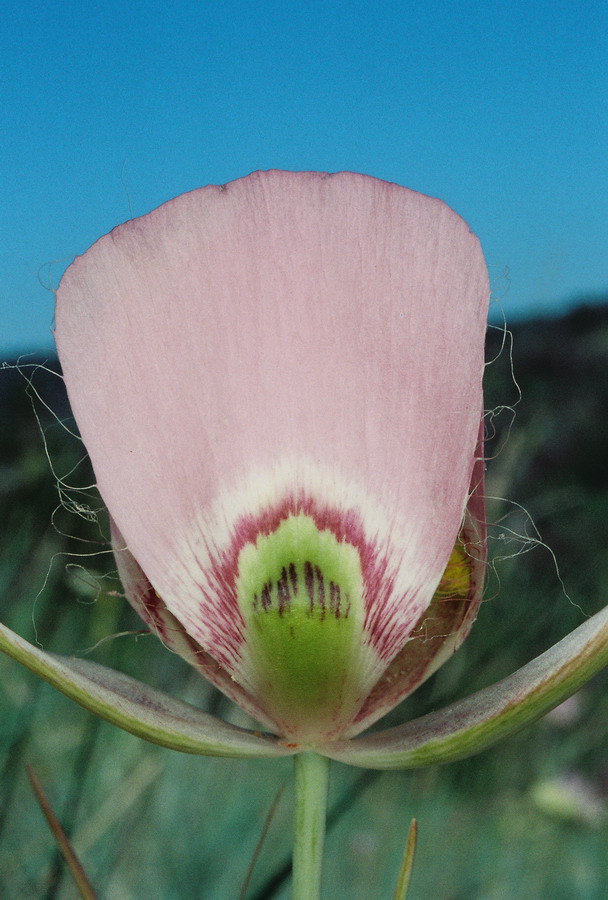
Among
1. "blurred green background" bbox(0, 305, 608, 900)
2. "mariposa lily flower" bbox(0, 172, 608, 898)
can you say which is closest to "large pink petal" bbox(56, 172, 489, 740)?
"mariposa lily flower" bbox(0, 172, 608, 898)

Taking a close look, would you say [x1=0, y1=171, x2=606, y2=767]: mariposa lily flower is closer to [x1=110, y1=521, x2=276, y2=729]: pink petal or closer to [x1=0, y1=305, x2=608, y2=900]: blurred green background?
[x1=110, y1=521, x2=276, y2=729]: pink petal

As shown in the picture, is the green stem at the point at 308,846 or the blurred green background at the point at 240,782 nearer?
the green stem at the point at 308,846

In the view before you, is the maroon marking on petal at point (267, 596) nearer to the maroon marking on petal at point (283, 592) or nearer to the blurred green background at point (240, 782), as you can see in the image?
the maroon marking on petal at point (283, 592)

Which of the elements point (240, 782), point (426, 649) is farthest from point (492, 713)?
point (240, 782)

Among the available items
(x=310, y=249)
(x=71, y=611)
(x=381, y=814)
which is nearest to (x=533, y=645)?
(x=381, y=814)

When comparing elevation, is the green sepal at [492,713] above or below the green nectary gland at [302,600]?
below

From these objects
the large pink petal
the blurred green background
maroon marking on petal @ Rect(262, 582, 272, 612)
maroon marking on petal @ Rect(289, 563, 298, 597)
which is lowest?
the blurred green background

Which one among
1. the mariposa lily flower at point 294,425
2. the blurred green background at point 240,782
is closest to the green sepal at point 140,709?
the mariposa lily flower at point 294,425

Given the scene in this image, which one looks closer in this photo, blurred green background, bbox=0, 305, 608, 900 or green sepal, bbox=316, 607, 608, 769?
green sepal, bbox=316, 607, 608, 769
